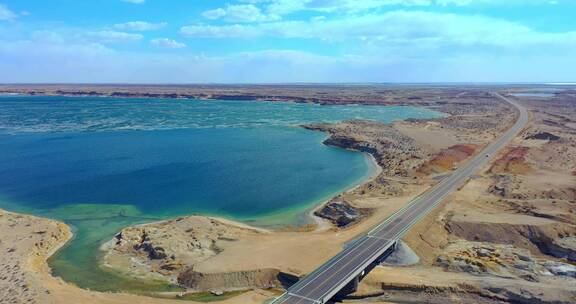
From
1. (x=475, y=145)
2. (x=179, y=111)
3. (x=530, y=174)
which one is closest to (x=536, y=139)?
(x=475, y=145)

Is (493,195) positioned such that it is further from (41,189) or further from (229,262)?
(41,189)

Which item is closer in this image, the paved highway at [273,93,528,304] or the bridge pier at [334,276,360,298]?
the paved highway at [273,93,528,304]

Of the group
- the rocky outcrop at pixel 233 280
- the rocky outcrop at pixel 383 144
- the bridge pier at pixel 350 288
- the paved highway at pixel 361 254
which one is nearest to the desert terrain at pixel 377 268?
the rocky outcrop at pixel 233 280

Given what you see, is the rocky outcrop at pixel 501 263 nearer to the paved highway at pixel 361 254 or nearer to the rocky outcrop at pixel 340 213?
the paved highway at pixel 361 254

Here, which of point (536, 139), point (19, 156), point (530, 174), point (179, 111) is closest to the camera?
point (530, 174)

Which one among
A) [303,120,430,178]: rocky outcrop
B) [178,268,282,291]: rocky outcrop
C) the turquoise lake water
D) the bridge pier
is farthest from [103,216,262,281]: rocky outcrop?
[303,120,430,178]: rocky outcrop

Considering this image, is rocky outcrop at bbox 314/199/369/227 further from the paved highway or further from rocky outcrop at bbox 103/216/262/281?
rocky outcrop at bbox 103/216/262/281

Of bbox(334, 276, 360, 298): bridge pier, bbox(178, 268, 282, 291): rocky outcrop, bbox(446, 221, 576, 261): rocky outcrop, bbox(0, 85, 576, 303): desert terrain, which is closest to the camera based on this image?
bbox(0, 85, 576, 303): desert terrain
